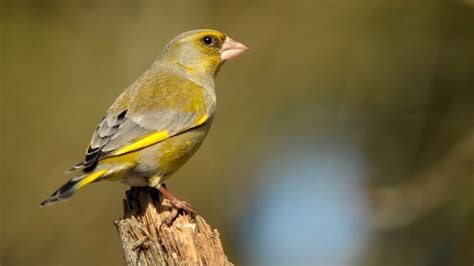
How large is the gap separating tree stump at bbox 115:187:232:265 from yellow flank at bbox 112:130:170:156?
45cm

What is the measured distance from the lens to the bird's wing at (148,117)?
18.7 ft

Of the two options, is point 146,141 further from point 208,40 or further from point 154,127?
point 208,40

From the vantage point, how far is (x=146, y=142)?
19.2 feet

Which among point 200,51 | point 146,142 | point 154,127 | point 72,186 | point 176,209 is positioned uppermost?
point 200,51

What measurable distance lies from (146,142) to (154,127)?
0.15 metres

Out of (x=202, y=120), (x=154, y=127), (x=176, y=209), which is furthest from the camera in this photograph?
(x=202, y=120)

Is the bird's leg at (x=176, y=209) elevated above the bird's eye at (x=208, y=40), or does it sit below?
below

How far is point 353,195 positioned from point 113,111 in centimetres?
394

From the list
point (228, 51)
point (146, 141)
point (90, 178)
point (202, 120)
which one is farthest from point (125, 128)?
point (228, 51)

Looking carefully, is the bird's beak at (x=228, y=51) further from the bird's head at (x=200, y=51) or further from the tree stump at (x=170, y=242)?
the tree stump at (x=170, y=242)

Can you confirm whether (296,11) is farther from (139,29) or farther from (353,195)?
(353,195)

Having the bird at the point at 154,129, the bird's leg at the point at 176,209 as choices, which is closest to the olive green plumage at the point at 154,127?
the bird at the point at 154,129

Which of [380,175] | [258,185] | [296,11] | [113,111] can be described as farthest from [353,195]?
[113,111]

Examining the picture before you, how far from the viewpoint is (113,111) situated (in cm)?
612
